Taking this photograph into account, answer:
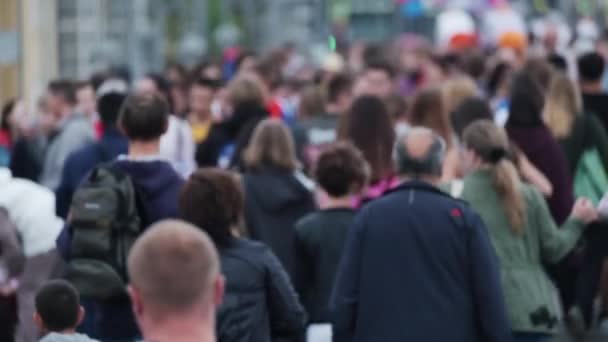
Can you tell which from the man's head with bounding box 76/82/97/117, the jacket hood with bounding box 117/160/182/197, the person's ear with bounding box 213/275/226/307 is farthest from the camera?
the man's head with bounding box 76/82/97/117

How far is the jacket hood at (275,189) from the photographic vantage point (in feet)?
42.7

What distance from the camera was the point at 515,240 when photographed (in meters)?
10.7

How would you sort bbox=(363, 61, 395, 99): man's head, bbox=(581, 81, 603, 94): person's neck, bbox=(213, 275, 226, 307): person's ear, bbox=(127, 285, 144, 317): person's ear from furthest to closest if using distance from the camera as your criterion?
1. bbox=(363, 61, 395, 99): man's head
2. bbox=(581, 81, 603, 94): person's neck
3. bbox=(213, 275, 226, 307): person's ear
4. bbox=(127, 285, 144, 317): person's ear

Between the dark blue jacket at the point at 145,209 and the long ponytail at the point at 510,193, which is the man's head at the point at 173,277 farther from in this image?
the long ponytail at the point at 510,193

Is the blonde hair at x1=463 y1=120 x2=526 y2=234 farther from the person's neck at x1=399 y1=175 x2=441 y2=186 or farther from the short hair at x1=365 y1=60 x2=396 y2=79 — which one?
the short hair at x1=365 y1=60 x2=396 y2=79

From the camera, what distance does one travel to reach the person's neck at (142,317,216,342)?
18.7 ft

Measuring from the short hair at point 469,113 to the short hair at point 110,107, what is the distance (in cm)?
198

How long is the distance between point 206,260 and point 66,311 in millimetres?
2934

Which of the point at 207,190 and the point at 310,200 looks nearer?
the point at 207,190

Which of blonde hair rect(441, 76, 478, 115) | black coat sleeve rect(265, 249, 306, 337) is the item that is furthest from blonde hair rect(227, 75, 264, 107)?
black coat sleeve rect(265, 249, 306, 337)

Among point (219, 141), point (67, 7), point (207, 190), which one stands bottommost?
point (67, 7)

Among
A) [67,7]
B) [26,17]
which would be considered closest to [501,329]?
[26,17]

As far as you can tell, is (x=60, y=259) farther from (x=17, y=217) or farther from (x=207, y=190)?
(x=207, y=190)

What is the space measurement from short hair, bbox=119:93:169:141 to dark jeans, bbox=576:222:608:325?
2.00 metres
